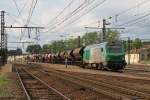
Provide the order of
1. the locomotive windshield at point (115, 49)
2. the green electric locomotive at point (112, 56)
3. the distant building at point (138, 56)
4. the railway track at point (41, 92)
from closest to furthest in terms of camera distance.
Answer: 1. the railway track at point (41, 92)
2. the green electric locomotive at point (112, 56)
3. the locomotive windshield at point (115, 49)
4. the distant building at point (138, 56)

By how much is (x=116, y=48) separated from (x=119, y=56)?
0.97 meters

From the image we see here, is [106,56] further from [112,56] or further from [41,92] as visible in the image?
[41,92]

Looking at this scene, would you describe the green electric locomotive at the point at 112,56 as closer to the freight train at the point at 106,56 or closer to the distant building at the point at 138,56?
the freight train at the point at 106,56

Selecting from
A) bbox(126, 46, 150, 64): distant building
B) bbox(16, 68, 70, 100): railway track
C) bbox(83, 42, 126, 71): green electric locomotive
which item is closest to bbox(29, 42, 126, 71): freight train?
bbox(83, 42, 126, 71): green electric locomotive

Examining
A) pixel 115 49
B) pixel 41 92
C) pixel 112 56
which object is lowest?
pixel 41 92

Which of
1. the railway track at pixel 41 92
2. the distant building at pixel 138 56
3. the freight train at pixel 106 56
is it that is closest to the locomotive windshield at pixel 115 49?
the freight train at pixel 106 56

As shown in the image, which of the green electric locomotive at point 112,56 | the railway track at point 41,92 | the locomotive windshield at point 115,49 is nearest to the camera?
the railway track at point 41,92

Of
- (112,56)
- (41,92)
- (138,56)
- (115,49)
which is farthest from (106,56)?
(138,56)

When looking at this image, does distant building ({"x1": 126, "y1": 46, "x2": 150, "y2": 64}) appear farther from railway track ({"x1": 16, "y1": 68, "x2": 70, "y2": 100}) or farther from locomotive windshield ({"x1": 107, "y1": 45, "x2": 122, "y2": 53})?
railway track ({"x1": 16, "y1": 68, "x2": 70, "y2": 100})

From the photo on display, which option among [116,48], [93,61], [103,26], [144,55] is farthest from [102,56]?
[144,55]

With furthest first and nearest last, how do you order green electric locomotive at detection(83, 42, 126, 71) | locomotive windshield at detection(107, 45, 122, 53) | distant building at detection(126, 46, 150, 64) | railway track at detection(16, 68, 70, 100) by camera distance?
distant building at detection(126, 46, 150, 64)
locomotive windshield at detection(107, 45, 122, 53)
green electric locomotive at detection(83, 42, 126, 71)
railway track at detection(16, 68, 70, 100)

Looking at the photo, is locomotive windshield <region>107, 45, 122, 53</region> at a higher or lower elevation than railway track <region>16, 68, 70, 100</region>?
higher

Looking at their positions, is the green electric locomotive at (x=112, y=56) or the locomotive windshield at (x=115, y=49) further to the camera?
the locomotive windshield at (x=115, y=49)

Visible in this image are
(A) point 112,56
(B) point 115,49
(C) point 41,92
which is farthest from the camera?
(B) point 115,49
